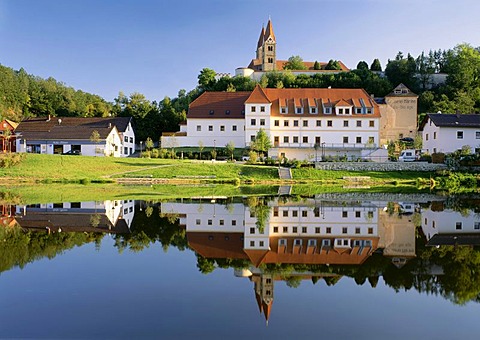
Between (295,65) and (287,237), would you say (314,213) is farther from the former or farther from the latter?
(295,65)

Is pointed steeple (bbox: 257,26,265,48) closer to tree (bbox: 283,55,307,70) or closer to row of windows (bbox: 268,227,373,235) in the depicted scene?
tree (bbox: 283,55,307,70)

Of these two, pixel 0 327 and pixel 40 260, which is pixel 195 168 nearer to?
pixel 40 260

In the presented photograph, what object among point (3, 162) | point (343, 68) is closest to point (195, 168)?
point (3, 162)

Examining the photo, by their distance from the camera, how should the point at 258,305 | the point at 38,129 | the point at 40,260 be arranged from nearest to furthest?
the point at 258,305 < the point at 40,260 < the point at 38,129

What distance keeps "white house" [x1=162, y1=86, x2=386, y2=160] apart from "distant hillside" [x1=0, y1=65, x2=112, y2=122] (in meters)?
21.9

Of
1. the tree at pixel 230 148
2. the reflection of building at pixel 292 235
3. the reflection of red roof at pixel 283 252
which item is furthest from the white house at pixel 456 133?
the reflection of red roof at pixel 283 252

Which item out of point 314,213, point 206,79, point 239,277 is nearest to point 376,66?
point 206,79

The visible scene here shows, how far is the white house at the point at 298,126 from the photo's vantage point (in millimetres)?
53969

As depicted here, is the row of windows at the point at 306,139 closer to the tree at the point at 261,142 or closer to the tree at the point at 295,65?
Result: the tree at the point at 261,142

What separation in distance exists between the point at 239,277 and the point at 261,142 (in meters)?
41.5

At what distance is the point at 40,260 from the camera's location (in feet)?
36.6

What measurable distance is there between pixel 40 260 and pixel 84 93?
103m

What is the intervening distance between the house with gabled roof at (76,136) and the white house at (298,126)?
631 cm

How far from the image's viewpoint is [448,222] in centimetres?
1734
